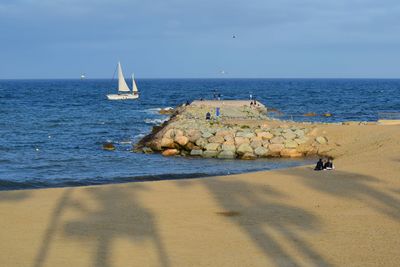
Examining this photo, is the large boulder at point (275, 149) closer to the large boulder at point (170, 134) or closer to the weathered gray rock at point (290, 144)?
the weathered gray rock at point (290, 144)

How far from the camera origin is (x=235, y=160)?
97.9 ft

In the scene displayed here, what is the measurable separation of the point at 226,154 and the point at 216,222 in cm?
1630

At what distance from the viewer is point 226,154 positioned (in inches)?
1207

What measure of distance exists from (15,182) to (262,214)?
12.1 meters

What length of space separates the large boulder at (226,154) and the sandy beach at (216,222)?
8768 millimetres

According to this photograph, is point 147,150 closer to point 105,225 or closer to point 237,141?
point 237,141

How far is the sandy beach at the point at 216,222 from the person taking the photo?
38.0ft

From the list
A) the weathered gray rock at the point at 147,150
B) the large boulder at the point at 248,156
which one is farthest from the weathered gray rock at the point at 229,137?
the weathered gray rock at the point at 147,150

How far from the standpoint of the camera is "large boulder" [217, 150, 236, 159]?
3052 centimetres

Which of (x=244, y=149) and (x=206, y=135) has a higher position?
A: (x=206, y=135)

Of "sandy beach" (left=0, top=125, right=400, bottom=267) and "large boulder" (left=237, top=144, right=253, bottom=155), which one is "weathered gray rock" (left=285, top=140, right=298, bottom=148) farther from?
"sandy beach" (left=0, top=125, right=400, bottom=267)

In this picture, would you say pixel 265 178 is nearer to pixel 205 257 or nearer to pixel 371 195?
pixel 371 195

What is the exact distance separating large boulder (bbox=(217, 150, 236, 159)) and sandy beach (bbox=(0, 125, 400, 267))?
8768mm

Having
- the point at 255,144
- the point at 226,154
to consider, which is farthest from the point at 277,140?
the point at 226,154
